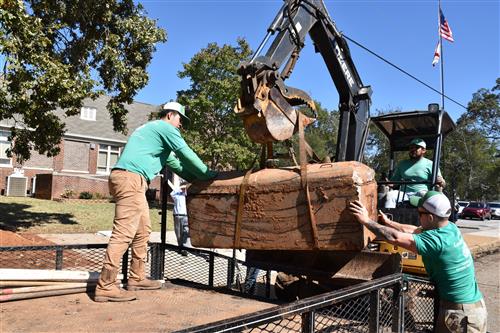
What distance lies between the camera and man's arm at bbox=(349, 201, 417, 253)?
3.19 metres

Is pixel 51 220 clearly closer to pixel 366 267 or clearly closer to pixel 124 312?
pixel 366 267

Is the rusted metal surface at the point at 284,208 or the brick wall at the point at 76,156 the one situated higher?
the brick wall at the point at 76,156

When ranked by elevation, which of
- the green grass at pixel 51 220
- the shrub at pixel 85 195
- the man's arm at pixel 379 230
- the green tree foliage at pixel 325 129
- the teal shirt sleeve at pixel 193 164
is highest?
the green tree foliage at pixel 325 129

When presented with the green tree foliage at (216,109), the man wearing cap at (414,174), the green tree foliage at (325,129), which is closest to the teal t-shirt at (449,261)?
the man wearing cap at (414,174)

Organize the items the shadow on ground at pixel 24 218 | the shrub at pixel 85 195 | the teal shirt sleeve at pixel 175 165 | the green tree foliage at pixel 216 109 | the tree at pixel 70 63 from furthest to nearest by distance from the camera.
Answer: the shrub at pixel 85 195 < the green tree foliage at pixel 216 109 < the shadow on ground at pixel 24 218 < the tree at pixel 70 63 < the teal shirt sleeve at pixel 175 165

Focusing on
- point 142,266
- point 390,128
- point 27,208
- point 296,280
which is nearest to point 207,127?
point 27,208

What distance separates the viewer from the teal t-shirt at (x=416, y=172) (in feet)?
20.0

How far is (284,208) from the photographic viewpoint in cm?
349

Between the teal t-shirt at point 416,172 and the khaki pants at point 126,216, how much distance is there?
3713 millimetres

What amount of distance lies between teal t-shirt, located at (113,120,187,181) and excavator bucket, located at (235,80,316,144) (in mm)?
582

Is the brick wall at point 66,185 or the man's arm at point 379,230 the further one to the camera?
the brick wall at point 66,185

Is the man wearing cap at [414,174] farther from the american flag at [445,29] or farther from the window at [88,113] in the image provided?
the window at [88,113]

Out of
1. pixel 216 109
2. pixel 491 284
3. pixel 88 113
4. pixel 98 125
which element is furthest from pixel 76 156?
pixel 491 284

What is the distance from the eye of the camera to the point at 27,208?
62.8 feet
